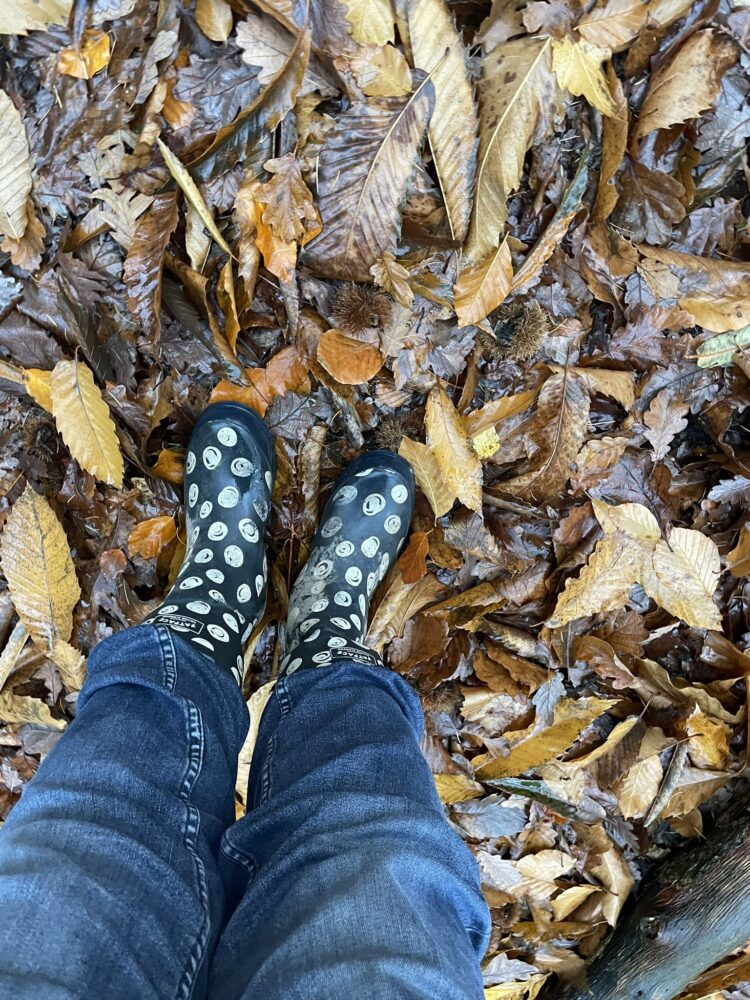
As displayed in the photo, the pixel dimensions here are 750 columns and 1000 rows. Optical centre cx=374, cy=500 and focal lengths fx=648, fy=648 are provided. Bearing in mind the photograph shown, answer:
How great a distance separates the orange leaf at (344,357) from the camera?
1137 mm

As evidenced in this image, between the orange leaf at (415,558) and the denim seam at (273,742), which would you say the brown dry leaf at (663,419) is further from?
the denim seam at (273,742)

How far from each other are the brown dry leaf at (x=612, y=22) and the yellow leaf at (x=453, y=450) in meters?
0.60

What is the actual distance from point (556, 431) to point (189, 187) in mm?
755

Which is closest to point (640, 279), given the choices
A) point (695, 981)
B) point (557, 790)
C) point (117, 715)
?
point (557, 790)

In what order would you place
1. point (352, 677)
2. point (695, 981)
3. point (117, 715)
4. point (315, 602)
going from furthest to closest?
point (695, 981) < point (315, 602) < point (352, 677) < point (117, 715)

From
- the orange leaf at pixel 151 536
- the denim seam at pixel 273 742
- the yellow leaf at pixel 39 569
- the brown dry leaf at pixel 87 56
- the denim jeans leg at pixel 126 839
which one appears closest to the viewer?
the denim jeans leg at pixel 126 839

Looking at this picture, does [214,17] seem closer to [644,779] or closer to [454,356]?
[454,356]

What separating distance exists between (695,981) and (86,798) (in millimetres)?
1323

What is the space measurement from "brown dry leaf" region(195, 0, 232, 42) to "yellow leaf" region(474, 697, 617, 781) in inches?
51.6

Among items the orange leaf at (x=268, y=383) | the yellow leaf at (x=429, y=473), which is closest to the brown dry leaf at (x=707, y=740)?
the yellow leaf at (x=429, y=473)

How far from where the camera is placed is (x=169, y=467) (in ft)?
4.16

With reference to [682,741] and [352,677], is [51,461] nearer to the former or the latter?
[352,677]

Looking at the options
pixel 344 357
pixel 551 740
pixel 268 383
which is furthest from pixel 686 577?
pixel 268 383

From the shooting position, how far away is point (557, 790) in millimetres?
1276
